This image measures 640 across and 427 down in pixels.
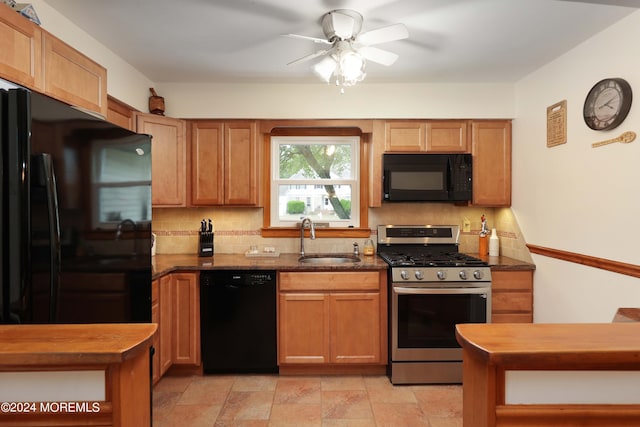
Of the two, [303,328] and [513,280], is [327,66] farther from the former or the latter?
[513,280]

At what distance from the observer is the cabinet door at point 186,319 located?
275 centimetres

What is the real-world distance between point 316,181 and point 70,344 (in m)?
2.72

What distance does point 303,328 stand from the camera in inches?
110

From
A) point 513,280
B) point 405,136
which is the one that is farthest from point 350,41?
point 513,280

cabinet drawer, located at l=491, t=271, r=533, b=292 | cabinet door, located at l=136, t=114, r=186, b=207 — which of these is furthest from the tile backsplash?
cabinet drawer, located at l=491, t=271, r=533, b=292

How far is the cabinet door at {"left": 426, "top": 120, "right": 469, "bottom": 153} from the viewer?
314 cm

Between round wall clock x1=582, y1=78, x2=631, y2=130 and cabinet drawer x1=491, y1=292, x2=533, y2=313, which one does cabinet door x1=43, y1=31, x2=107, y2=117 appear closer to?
round wall clock x1=582, y1=78, x2=631, y2=130

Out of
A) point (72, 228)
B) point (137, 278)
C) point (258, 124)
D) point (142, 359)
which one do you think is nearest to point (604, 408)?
point (142, 359)

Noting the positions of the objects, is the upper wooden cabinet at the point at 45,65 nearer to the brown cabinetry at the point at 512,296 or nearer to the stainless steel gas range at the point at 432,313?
the stainless steel gas range at the point at 432,313

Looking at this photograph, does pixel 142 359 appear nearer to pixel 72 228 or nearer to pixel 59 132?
pixel 72 228

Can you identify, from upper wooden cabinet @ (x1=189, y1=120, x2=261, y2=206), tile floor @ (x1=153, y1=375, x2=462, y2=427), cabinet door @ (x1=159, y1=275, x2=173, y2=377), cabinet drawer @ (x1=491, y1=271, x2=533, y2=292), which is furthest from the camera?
upper wooden cabinet @ (x1=189, y1=120, x2=261, y2=206)

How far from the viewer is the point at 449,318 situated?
107 inches

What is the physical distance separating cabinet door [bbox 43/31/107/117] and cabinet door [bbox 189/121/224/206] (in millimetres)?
1105

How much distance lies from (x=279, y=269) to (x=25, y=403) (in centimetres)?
197
